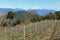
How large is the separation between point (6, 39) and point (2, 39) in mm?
199

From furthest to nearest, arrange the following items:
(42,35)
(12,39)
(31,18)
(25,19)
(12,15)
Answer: (12,15) < (31,18) < (25,19) < (42,35) < (12,39)

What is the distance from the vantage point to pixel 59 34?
10078mm

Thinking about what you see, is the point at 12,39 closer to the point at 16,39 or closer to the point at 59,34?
the point at 16,39

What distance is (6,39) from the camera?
9336 mm

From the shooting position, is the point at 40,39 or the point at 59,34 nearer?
the point at 40,39

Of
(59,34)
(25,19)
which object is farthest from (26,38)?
(25,19)

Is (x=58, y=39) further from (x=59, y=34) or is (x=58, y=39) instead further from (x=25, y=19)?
(x=25, y=19)

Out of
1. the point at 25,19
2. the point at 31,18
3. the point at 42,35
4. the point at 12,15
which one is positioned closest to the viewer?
the point at 42,35

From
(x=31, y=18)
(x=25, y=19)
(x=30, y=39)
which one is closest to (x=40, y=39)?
(x=30, y=39)

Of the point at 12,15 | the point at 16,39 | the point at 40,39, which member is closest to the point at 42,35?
the point at 40,39

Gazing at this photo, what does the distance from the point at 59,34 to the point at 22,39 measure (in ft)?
7.33

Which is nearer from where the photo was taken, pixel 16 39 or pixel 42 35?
pixel 16 39

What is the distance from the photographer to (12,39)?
8891mm

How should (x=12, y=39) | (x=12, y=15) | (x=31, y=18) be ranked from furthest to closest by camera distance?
1. (x=12, y=15)
2. (x=31, y=18)
3. (x=12, y=39)
